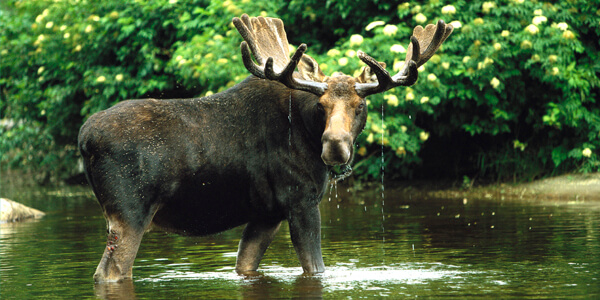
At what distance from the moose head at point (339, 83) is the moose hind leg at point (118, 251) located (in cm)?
183

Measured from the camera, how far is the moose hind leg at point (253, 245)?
9055 millimetres

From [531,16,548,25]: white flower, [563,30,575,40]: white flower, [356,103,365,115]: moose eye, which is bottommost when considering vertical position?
[356,103,365,115]: moose eye

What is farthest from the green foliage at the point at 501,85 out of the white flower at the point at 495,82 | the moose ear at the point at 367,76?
the moose ear at the point at 367,76

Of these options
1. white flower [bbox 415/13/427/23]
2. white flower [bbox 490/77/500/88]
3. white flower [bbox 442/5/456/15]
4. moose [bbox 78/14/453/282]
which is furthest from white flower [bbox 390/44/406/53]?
moose [bbox 78/14/453/282]

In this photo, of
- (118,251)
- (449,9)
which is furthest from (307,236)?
(449,9)

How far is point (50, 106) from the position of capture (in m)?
21.4

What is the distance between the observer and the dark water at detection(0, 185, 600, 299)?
25.5 feet

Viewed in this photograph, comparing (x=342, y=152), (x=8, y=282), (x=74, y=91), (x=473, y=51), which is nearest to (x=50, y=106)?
(x=74, y=91)

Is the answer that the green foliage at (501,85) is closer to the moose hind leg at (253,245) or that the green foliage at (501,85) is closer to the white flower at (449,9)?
the white flower at (449,9)

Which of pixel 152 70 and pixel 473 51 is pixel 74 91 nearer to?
pixel 152 70

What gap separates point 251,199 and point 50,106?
1379 cm

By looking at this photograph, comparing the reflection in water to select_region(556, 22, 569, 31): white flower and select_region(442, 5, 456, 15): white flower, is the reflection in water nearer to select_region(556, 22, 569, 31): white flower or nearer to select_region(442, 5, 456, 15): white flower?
select_region(442, 5, 456, 15): white flower

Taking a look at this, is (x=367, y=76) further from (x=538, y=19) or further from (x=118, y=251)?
(x=538, y=19)

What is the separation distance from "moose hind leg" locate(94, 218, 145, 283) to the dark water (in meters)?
0.15
